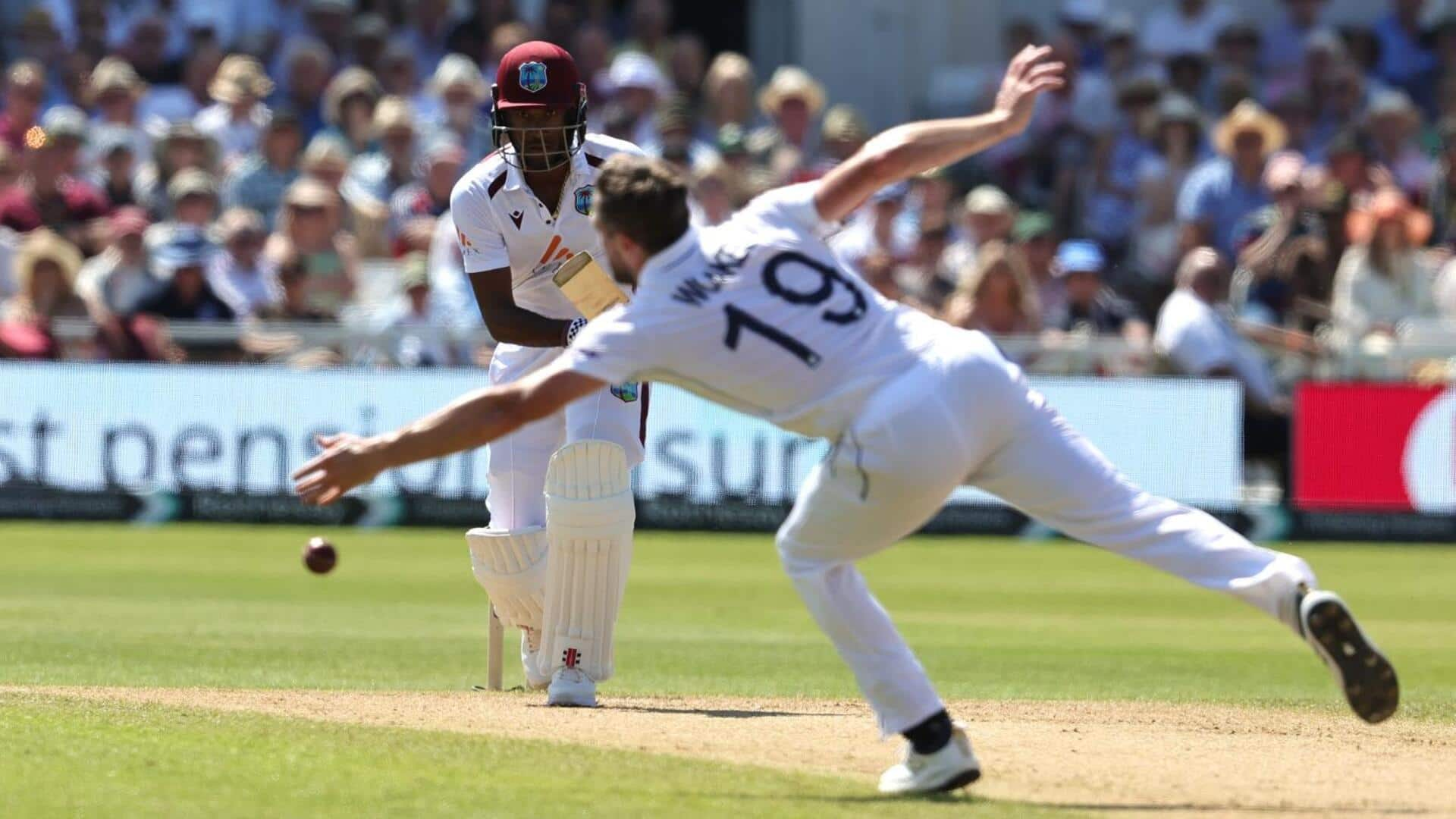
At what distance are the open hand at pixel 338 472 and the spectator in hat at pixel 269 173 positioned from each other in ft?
41.6

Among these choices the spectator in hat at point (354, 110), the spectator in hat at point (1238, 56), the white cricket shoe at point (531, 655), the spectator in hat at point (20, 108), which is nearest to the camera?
the white cricket shoe at point (531, 655)

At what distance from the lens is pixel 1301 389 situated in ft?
53.7

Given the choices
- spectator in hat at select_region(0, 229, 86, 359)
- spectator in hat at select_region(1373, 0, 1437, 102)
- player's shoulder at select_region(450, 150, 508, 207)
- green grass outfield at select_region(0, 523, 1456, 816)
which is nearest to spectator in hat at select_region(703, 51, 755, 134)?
green grass outfield at select_region(0, 523, 1456, 816)

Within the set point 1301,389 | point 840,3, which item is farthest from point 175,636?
point 840,3

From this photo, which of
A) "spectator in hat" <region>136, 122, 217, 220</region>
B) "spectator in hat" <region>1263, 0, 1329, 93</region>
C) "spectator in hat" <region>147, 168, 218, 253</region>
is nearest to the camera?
"spectator in hat" <region>147, 168, 218, 253</region>

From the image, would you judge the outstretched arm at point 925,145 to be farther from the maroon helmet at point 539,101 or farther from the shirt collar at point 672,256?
the maroon helmet at point 539,101

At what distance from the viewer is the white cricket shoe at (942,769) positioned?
5.98 meters

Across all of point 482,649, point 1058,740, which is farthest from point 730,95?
point 1058,740

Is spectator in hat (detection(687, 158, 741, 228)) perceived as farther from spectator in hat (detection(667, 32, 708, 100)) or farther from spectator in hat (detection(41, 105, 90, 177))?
spectator in hat (detection(41, 105, 90, 177))

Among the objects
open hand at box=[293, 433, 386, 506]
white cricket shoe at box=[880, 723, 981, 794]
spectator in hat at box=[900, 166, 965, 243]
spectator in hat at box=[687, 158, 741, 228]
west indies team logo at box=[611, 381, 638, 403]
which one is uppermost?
open hand at box=[293, 433, 386, 506]

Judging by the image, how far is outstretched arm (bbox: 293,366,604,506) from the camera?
576 cm

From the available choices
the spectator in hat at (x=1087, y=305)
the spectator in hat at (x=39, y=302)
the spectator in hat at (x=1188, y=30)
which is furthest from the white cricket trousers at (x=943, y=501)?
the spectator in hat at (x=1188, y=30)

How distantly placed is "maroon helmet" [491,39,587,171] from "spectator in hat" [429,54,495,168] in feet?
35.2

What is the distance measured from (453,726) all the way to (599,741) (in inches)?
22.6
